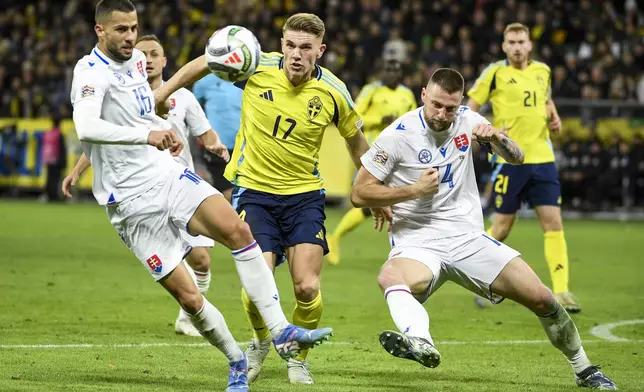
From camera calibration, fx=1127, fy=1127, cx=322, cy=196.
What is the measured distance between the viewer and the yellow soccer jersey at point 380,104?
15.3 m

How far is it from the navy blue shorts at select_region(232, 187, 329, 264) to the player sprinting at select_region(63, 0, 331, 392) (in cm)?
60

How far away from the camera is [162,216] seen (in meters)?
7.04

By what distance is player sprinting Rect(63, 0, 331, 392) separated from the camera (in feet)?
22.4

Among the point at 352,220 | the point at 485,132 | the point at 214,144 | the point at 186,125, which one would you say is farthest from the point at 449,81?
the point at 352,220

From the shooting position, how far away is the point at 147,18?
107 ft

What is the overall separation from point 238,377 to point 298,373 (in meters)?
0.65

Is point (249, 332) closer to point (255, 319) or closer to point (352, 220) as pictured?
point (255, 319)

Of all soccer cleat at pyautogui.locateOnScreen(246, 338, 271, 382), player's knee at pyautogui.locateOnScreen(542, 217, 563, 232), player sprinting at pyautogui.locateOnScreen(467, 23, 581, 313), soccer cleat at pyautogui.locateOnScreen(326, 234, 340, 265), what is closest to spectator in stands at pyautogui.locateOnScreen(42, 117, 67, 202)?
soccer cleat at pyautogui.locateOnScreen(326, 234, 340, 265)

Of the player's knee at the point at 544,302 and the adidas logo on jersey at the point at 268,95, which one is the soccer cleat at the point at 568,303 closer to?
the player's knee at the point at 544,302

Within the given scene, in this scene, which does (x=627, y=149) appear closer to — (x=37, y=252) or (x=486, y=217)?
(x=486, y=217)

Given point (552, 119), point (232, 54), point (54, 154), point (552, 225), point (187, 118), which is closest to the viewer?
point (232, 54)

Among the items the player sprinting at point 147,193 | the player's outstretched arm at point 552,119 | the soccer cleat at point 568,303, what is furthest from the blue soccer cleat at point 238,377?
the player's outstretched arm at point 552,119

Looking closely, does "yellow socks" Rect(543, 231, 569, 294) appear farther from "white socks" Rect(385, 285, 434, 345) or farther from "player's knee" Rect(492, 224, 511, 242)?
"white socks" Rect(385, 285, 434, 345)

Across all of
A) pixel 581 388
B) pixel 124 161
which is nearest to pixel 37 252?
pixel 124 161
